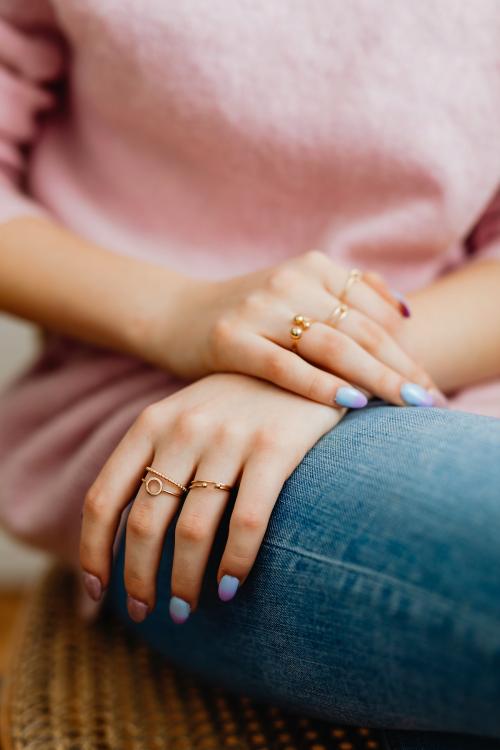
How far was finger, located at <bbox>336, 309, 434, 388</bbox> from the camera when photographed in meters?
0.55

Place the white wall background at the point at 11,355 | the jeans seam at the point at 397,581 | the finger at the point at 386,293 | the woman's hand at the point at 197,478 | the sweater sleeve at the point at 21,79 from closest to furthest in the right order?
the jeans seam at the point at 397,581 < the woman's hand at the point at 197,478 < the finger at the point at 386,293 < the sweater sleeve at the point at 21,79 < the white wall background at the point at 11,355

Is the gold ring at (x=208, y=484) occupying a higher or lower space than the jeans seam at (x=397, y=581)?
lower

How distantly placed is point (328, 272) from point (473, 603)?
289mm

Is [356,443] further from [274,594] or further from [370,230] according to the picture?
[370,230]

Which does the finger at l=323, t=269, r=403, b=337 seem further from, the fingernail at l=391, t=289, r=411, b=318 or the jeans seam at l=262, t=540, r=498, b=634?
the jeans seam at l=262, t=540, r=498, b=634

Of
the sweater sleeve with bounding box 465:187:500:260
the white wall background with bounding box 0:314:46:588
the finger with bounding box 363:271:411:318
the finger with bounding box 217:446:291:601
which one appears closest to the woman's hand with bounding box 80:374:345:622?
the finger with bounding box 217:446:291:601

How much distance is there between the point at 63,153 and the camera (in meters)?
0.78

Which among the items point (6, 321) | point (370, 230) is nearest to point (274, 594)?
point (370, 230)

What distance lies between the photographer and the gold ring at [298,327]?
21.3 inches

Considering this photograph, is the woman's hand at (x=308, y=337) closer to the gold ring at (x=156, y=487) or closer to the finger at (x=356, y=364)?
the finger at (x=356, y=364)

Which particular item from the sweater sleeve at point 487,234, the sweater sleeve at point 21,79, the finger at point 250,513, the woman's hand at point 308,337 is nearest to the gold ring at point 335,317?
the woman's hand at point 308,337

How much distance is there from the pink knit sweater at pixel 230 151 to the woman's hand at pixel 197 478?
135mm

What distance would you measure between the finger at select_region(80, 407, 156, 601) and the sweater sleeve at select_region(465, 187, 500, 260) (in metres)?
0.38

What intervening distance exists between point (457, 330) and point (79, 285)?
34 cm
